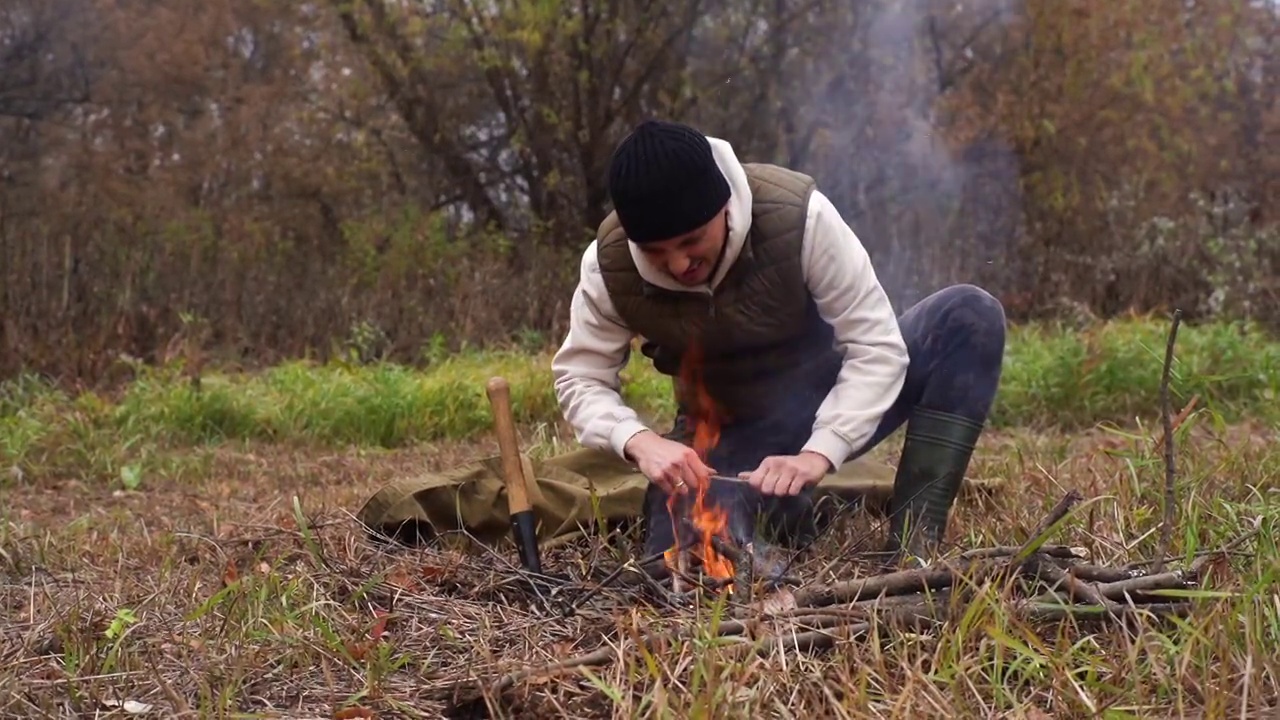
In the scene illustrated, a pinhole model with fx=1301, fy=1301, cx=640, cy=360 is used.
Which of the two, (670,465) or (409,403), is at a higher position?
(670,465)

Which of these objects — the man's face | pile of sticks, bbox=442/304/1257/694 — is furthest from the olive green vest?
pile of sticks, bbox=442/304/1257/694

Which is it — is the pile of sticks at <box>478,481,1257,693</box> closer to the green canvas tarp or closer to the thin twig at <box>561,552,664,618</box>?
the thin twig at <box>561,552,664,618</box>

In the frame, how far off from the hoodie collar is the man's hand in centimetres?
48

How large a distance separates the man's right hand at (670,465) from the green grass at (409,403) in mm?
3477

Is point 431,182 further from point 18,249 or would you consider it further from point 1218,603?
point 1218,603

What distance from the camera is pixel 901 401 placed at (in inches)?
122

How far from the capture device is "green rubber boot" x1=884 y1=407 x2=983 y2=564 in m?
2.94

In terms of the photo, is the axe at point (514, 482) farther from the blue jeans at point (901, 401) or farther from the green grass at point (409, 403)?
the green grass at point (409, 403)

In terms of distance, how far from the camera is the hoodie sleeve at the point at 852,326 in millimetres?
2812

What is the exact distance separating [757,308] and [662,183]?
20.6 inches

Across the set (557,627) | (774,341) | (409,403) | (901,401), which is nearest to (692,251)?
(774,341)

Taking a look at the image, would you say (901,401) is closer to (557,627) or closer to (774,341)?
(774,341)

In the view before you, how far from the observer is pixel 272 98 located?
1515 centimetres

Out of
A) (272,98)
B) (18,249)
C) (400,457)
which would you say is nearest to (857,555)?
(400,457)
